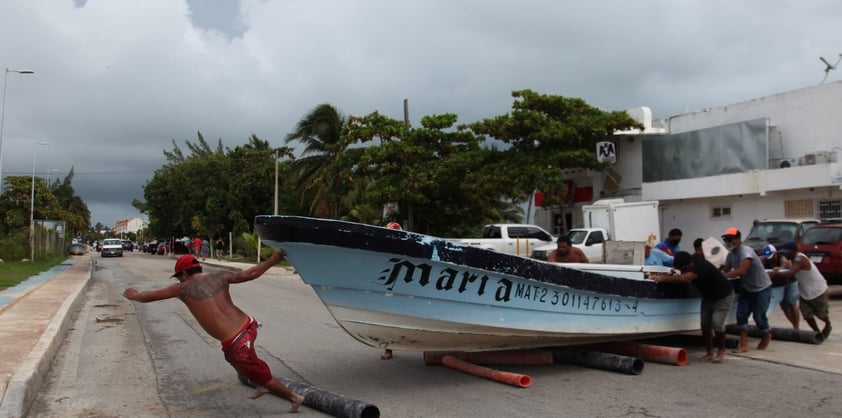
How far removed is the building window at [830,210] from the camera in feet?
66.8

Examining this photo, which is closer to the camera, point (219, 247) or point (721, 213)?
point (721, 213)

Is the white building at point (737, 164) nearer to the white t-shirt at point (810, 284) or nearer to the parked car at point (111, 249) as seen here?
the white t-shirt at point (810, 284)

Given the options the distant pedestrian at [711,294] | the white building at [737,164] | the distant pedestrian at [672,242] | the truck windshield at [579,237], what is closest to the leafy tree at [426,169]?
the truck windshield at [579,237]

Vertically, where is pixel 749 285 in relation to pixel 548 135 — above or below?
below

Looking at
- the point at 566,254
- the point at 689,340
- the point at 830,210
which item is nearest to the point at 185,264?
the point at 566,254

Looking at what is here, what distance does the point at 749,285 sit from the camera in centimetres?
844

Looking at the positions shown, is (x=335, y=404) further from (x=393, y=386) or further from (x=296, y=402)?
(x=393, y=386)

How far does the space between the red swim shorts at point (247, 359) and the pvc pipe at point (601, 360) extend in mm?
3638

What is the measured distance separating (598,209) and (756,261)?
14359mm

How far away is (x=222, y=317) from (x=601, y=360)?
406 cm

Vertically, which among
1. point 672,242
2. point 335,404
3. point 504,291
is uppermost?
point 672,242

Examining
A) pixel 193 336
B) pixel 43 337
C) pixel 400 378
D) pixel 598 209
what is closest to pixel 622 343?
pixel 400 378

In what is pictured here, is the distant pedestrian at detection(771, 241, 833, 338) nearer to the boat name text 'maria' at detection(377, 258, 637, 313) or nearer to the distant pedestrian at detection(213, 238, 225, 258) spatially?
the boat name text 'maria' at detection(377, 258, 637, 313)


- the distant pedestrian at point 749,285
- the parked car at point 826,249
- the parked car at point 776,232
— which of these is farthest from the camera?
the parked car at point 776,232
